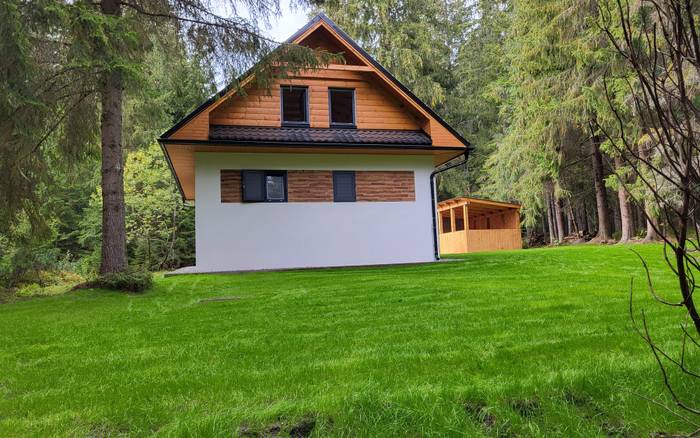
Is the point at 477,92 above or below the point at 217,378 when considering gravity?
above

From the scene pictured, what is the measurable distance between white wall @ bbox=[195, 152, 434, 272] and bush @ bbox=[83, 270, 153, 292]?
130 inches

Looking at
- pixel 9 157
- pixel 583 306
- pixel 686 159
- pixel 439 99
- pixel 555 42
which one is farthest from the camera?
pixel 439 99

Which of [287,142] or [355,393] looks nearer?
[355,393]

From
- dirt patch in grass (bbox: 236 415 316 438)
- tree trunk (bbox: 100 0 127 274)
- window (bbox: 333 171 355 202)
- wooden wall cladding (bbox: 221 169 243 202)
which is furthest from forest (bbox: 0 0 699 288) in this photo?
window (bbox: 333 171 355 202)

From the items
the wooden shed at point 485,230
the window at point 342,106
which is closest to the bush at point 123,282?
the window at point 342,106

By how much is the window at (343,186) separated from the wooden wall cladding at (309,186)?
13 centimetres

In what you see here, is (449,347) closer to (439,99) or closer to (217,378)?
(217,378)

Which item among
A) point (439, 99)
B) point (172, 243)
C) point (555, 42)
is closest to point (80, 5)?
point (555, 42)

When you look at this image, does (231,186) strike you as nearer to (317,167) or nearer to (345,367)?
(317,167)

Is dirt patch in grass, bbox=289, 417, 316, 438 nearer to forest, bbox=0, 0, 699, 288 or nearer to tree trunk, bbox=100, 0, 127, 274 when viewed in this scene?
forest, bbox=0, 0, 699, 288

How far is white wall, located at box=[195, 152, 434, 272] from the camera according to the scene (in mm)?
11352

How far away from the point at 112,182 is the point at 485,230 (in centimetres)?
1716

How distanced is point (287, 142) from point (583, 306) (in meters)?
7.88

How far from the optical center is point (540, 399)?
240cm
